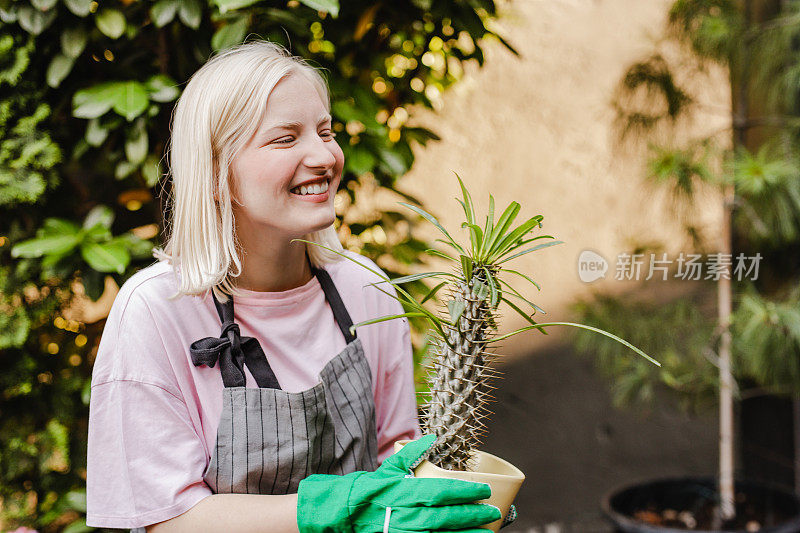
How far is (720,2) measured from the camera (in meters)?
1.88

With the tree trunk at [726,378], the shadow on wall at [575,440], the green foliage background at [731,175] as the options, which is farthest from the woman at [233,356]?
the shadow on wall at [575,440]

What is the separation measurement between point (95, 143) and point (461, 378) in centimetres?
95

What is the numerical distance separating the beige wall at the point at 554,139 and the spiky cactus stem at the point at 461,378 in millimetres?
1468

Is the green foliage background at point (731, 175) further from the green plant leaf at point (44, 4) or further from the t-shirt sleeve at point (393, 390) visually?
the green plant leaf at point (44, 4)

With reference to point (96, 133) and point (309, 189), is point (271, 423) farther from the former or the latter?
point (96, 133)

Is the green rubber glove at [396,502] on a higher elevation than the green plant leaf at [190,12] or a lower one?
lower

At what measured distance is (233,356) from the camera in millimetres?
974

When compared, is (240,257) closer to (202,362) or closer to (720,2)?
(202,362)

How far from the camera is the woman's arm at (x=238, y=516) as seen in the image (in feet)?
2.89

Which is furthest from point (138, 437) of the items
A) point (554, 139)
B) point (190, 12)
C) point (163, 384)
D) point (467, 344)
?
point (554, 139)

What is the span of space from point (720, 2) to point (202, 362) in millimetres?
1719

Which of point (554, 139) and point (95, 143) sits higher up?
point (554, 139)

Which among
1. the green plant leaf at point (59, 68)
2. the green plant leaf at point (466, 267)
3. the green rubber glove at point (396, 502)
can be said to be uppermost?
the green plant leaf at point (59, 68)

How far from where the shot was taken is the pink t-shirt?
92 centimetres
